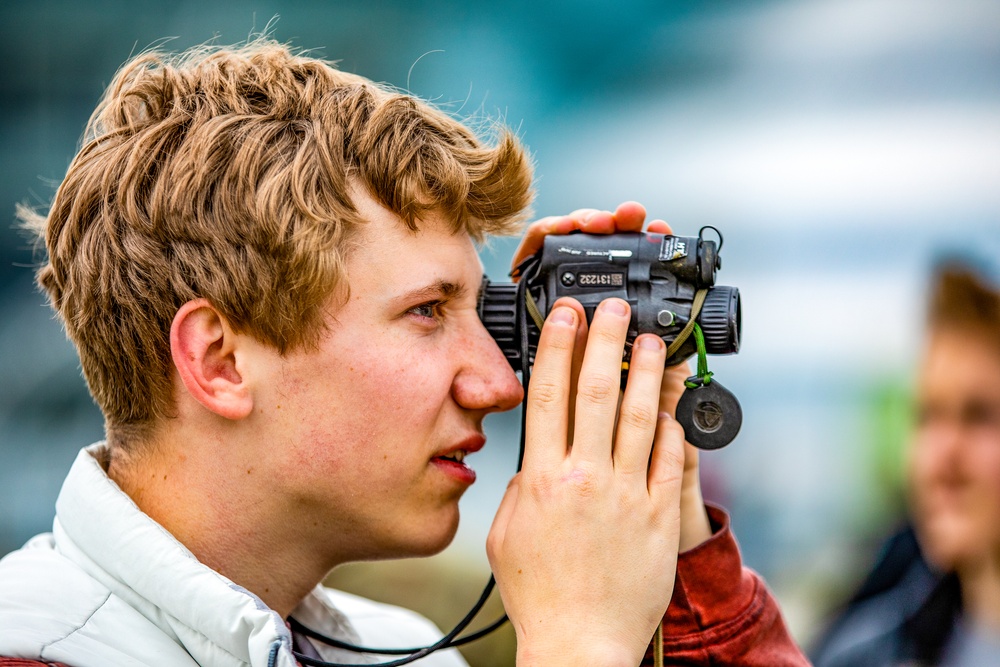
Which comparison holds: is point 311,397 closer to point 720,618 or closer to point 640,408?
point 640,408

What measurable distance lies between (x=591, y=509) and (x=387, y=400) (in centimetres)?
36

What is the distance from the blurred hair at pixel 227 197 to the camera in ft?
5.10

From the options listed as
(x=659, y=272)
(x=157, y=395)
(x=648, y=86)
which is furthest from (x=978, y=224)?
(x=157, y=395)

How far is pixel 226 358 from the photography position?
1.59m

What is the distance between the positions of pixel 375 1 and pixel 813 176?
6.32ft

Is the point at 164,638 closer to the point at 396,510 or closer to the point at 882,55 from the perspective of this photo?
the point at 396,510

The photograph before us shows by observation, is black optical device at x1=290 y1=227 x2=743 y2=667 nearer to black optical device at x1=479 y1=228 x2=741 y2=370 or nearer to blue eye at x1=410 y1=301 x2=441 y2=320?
black optical device at x1=479 y1=228 x2=741 y2=370

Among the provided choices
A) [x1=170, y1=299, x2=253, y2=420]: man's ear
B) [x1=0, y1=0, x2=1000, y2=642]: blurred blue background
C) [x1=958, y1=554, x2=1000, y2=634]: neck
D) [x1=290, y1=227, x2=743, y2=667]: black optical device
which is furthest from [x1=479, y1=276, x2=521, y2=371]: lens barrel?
[x1=958, y1=554, x2=1000, y2=634]: neck

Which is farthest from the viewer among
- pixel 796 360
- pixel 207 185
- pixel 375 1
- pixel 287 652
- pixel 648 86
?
pixel 375 1

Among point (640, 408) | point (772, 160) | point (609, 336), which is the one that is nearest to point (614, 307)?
point (609, 336)

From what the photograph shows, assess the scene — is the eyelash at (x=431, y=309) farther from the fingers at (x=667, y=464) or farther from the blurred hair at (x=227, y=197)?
the fingers at (x=667, y=464)

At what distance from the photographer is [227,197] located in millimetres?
1567

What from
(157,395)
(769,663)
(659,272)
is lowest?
(769,663)

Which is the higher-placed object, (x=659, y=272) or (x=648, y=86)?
(x=648, y=86)
